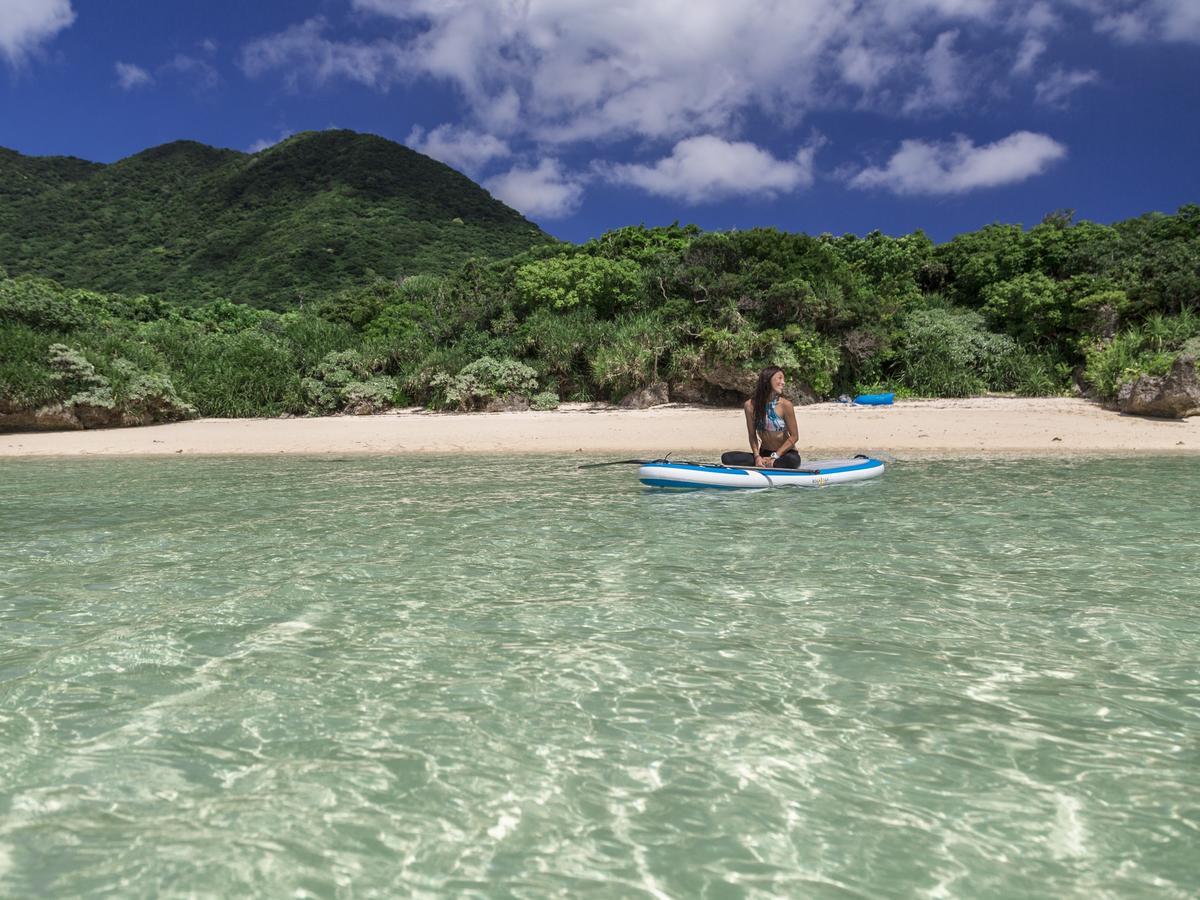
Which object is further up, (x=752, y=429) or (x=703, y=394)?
(x=703, y=394)

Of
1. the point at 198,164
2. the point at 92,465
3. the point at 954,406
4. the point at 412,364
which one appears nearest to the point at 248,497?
the point at 92,465

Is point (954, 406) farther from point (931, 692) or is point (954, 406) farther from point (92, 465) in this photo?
point (92, 465)

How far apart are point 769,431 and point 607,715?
7.65 meters

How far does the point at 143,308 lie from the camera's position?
40.7 m

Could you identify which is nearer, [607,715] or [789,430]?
[607,715]

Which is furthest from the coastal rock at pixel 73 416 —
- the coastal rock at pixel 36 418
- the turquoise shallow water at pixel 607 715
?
the turquoise shallow water at pixel 607 715

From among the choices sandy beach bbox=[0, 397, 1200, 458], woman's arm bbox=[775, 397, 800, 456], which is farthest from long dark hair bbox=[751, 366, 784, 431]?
sandy beach bbox=[0, 397, 1200, 458]

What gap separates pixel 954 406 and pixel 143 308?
135 ft

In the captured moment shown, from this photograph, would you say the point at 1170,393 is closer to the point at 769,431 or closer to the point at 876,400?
the point at 876,400

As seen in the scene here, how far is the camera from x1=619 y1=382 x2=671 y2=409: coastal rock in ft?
68.6

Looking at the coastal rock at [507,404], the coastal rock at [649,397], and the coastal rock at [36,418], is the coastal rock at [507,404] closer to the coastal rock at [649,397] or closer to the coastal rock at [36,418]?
the coastal rock at [649,397]

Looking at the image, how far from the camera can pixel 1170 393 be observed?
1609 cm

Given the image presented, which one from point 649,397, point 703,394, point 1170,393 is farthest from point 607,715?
point 703,394

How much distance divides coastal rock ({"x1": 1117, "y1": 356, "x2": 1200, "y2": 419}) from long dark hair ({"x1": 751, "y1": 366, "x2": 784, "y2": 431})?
11307 mm
